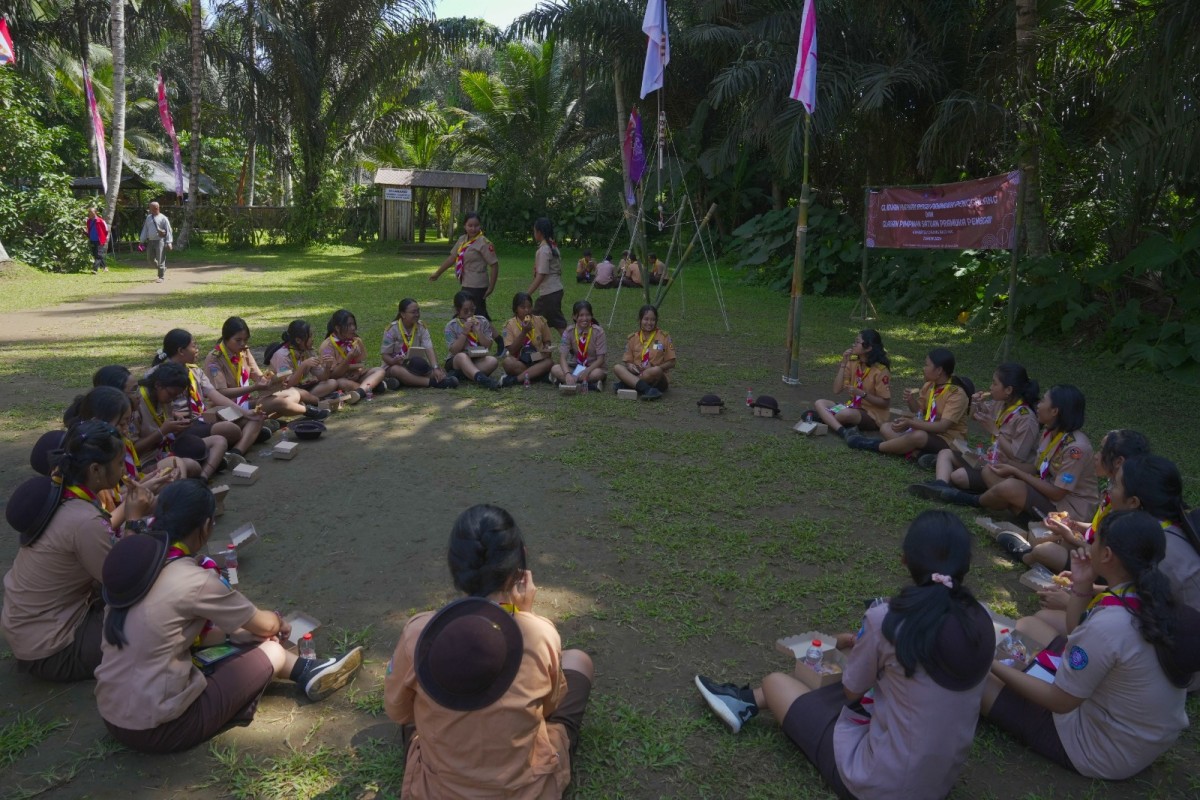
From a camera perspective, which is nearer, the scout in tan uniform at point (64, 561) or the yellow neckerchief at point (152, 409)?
the scout in tan uniform at point (64, 561)

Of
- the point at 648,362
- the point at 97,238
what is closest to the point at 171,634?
the point at 648,362

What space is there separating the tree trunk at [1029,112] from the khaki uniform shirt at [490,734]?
10576mm

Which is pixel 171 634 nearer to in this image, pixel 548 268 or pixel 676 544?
pixel 676 544

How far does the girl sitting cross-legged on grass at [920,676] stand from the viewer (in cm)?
265

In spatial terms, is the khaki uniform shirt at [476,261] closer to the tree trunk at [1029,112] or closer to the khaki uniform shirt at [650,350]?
the khaki uniform shirt at [650,350]

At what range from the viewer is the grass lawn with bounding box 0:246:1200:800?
3.17 metres

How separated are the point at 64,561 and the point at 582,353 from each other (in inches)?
237

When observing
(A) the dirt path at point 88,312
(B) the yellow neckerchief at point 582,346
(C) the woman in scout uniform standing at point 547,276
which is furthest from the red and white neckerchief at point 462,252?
(A) the dirt path at point 88,312

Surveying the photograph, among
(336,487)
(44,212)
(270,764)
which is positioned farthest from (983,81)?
(44,212)

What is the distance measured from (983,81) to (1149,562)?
1168 cm

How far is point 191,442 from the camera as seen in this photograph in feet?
19.4

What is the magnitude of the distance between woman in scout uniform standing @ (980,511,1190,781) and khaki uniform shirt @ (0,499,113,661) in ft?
12.2

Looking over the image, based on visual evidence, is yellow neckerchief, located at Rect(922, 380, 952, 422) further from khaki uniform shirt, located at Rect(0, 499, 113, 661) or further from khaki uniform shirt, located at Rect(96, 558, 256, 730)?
khaki uniform shirt, located at Rect(0, 499, 113, 661)

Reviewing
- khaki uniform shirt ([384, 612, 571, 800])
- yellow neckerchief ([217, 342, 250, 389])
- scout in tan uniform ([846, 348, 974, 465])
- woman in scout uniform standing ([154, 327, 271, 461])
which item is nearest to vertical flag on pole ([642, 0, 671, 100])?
scout in tan uniform ([846, 348, 974, 465])
